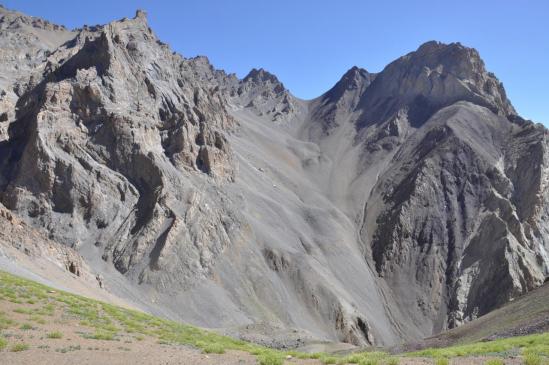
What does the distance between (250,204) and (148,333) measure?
2738 inches

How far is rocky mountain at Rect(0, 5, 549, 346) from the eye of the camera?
2702 inches

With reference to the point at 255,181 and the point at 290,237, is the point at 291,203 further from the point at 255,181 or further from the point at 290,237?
the point at 290,237

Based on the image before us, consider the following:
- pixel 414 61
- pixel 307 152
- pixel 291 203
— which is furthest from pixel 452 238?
pixel 414 61

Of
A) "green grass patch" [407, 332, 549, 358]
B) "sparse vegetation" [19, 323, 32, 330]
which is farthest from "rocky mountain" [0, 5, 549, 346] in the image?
"green grass patch" [407, 332, 549, 358]

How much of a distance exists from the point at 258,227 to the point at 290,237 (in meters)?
7.43

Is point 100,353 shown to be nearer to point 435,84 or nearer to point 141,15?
point 141,15

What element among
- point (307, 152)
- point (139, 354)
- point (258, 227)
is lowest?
point (139, 354)

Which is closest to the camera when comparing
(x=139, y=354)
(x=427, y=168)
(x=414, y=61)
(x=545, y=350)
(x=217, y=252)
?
(x=545, y=350)

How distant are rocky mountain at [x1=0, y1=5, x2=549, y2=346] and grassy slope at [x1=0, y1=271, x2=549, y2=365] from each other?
29969 mm

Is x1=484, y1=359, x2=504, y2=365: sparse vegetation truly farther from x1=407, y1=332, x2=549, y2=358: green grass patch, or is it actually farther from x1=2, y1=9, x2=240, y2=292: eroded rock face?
x1=2, y1=9, x2=240, y2=292: eroded rock face

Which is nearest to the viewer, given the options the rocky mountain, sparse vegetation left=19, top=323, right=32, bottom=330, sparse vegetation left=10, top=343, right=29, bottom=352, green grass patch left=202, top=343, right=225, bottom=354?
sparse vegetation left=10, top=343, right=29, bottom=352

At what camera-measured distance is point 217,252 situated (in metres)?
74.4

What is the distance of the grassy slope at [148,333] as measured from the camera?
14664mm

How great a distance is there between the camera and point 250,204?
89.4 metres
